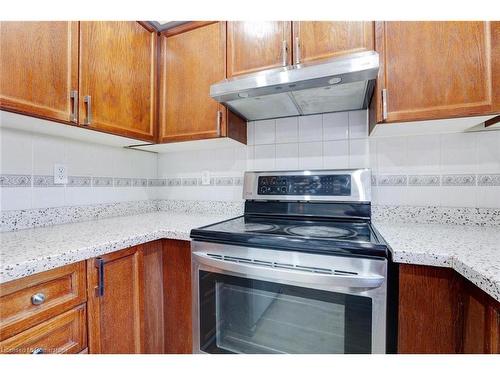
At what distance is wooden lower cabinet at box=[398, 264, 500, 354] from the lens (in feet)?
2.41

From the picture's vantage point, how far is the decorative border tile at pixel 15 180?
43.0 inches

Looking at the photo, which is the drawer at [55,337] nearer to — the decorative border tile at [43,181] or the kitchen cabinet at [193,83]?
the decorative border tile at [43,181]

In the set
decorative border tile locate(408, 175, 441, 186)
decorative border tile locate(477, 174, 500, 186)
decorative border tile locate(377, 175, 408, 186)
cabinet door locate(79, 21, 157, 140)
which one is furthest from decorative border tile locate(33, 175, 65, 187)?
decorative border tile locate(477, 174, 500, 186)

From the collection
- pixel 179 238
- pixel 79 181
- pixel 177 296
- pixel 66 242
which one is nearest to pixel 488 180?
pixel 179 238

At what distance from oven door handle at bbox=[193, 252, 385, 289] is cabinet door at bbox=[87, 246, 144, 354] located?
0.28m

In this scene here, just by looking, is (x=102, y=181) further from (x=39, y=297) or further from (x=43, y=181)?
(x=39, y=297)

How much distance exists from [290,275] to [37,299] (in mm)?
800

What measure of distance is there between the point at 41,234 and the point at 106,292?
1.30 feet

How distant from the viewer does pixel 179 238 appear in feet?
3.77

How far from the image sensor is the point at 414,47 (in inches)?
39.8

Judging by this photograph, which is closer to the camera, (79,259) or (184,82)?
(79,259)

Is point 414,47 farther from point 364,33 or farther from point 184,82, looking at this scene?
point 184,82

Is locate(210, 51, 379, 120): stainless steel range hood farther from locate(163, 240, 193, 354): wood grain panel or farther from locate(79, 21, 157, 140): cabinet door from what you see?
locate(163, 240, 193, 354): wood grain panel

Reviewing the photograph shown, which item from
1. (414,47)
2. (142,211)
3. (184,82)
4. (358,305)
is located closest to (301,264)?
(358,305)
